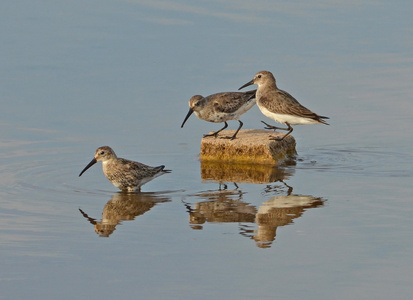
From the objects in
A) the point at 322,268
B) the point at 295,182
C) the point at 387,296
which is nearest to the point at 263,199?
the point at 295,182

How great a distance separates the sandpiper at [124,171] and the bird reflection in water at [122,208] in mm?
172

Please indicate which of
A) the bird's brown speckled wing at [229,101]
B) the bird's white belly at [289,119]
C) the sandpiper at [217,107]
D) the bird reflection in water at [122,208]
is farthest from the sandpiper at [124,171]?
the bird's white belly at [289,119]

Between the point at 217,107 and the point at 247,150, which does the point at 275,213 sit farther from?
the point at 217,107

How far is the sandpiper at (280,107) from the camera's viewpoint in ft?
53.4

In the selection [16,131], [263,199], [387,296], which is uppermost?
[16,131]

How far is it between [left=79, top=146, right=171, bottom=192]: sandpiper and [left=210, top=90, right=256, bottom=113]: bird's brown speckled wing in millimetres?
2906

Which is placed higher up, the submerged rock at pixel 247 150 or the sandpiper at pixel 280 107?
the sandpiper at pixel 280 107

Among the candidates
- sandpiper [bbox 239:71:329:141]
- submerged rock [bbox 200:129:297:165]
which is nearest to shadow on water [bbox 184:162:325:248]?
submerged rock [bbox 200:129:297:165]

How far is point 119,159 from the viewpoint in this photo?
14305 millimetres

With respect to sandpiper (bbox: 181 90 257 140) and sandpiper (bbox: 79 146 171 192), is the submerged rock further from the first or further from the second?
sandpiper (bbox: 79 146 171 192)

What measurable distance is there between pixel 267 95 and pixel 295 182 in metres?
3.38

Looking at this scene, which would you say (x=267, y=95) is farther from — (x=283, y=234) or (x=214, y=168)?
(x=283, y=234)

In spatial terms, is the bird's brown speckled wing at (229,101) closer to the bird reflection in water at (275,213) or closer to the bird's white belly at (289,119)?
the bird's white belly at (289,119)

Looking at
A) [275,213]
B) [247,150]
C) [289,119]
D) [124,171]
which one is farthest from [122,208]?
[289,119]
